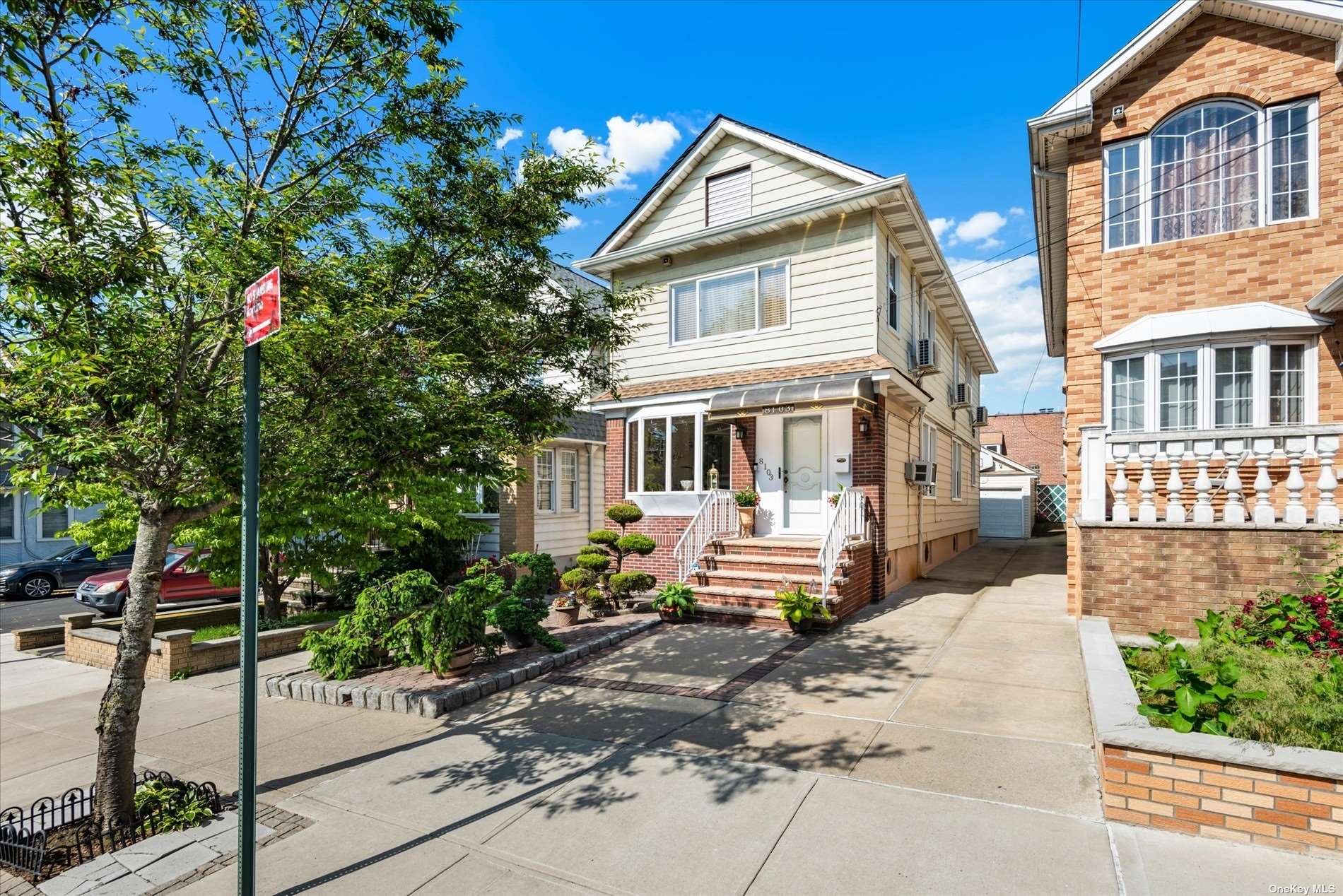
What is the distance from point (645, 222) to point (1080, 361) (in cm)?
881

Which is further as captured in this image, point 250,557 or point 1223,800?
point 1223,800

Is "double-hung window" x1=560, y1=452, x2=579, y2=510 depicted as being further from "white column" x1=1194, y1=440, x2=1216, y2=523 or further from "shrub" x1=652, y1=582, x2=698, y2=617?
"white column" x1=1194, y1=440, x2=1216, y2=523

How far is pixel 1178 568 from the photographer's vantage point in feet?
24.3

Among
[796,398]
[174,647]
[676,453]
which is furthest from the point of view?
[676,453]

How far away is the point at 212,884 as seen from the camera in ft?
12.3

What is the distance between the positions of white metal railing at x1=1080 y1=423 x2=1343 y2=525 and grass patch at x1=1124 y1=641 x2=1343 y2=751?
7.91 ft

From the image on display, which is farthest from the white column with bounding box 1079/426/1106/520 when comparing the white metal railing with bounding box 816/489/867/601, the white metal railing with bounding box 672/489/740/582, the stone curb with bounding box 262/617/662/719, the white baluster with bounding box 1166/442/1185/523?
the stone curb with bounding box 262/617/662/719

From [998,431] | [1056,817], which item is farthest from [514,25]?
[998,431]

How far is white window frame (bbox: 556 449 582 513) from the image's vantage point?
59.3 feet

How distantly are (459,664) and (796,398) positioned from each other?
646 centimetres

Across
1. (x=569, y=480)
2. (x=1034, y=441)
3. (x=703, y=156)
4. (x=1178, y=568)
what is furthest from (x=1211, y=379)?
(x=1034, y=441)

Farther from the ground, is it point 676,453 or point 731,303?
point 731,303

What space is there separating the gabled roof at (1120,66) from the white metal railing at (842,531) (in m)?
6.04

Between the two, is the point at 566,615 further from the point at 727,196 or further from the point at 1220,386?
the point at 1220,386
